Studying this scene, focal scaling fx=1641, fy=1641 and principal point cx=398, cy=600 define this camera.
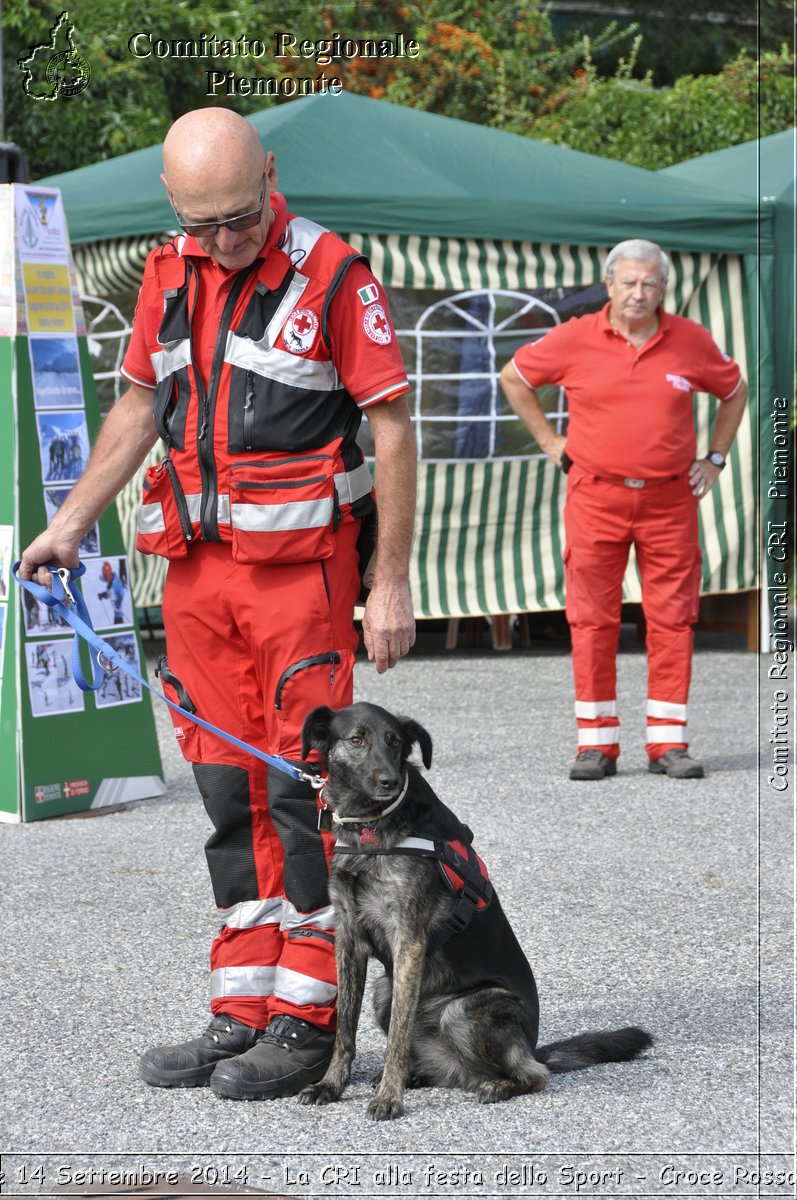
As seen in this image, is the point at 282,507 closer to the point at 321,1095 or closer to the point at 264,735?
the point at 264,735

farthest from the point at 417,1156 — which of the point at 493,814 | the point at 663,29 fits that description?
the point at 663,29

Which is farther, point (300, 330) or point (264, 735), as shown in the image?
point (264, 735)

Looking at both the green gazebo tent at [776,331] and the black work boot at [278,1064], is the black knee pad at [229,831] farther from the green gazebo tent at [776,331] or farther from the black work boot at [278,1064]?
the green gazebo tent at [776,331]

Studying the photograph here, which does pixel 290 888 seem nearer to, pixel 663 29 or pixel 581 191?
pixel 581 191

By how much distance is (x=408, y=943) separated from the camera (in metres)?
3.37

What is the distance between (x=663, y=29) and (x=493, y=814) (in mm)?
24765

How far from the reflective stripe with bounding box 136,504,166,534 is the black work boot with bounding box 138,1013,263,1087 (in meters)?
1.11

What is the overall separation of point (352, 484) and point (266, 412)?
240mm

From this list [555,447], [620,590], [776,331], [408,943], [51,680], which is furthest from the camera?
[776,331]

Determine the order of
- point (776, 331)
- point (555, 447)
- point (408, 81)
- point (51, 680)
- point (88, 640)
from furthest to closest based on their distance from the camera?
1. point (408, 81)
2. point (776, 331)
3. point (555, 447)
4. point (51, 680)
5. point (88, 640)

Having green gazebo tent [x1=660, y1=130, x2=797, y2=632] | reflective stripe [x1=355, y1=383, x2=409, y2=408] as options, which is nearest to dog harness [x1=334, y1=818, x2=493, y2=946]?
reflective stripe [x1=355, y1=383, x2=409, y2=408]

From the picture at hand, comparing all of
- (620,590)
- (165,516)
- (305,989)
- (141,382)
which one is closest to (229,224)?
(141,382)

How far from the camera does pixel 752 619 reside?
35.9 ft

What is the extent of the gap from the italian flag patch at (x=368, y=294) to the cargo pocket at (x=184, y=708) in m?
0.92
